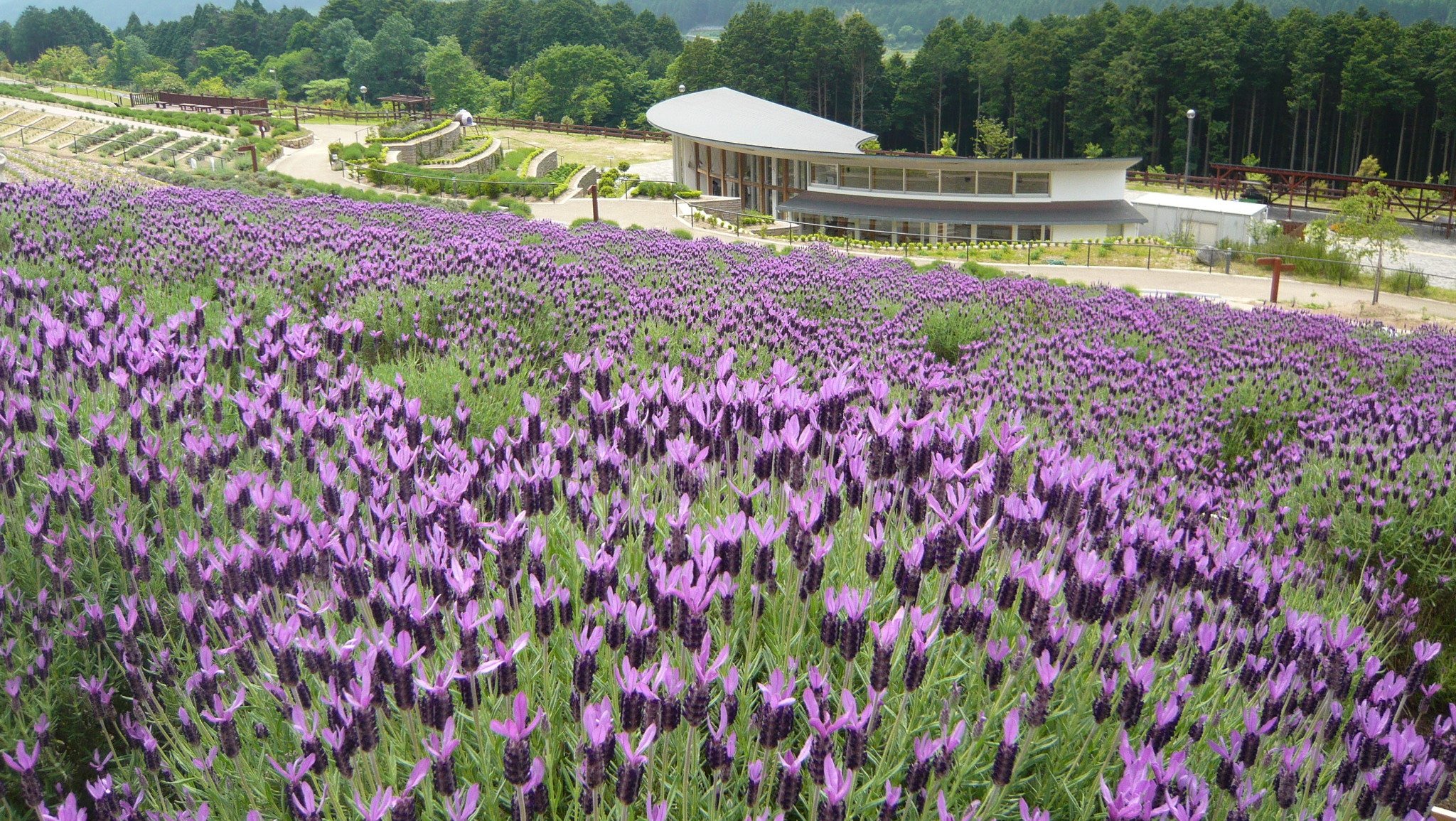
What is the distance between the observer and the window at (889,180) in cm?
4612

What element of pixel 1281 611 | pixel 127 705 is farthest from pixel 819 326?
pixel 127 705

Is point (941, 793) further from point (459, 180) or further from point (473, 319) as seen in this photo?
point (459, 180)

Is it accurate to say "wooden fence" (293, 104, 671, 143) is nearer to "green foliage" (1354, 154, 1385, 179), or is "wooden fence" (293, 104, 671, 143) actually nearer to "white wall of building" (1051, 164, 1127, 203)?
"white wall of building" (1051, 164, 1127, 203)

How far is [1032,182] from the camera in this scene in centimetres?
4525

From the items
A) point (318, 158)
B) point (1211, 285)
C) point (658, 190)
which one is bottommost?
point (1211, 285)

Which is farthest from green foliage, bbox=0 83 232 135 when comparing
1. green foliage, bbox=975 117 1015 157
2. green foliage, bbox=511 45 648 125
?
green foliage, bbox=975 117 1015 157

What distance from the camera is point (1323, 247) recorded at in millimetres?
36844

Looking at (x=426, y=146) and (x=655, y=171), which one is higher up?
(x=426, y=146)

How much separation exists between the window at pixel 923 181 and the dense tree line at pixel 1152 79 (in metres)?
39.8

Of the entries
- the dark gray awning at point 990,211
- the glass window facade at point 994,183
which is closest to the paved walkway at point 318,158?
the dark gray awning at point 990,211

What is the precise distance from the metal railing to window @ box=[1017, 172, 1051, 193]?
2550 mm

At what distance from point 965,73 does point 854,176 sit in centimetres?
5296

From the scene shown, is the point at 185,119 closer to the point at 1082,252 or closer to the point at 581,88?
the point at 581,88

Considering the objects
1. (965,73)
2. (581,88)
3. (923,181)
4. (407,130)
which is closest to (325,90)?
(581,88)
